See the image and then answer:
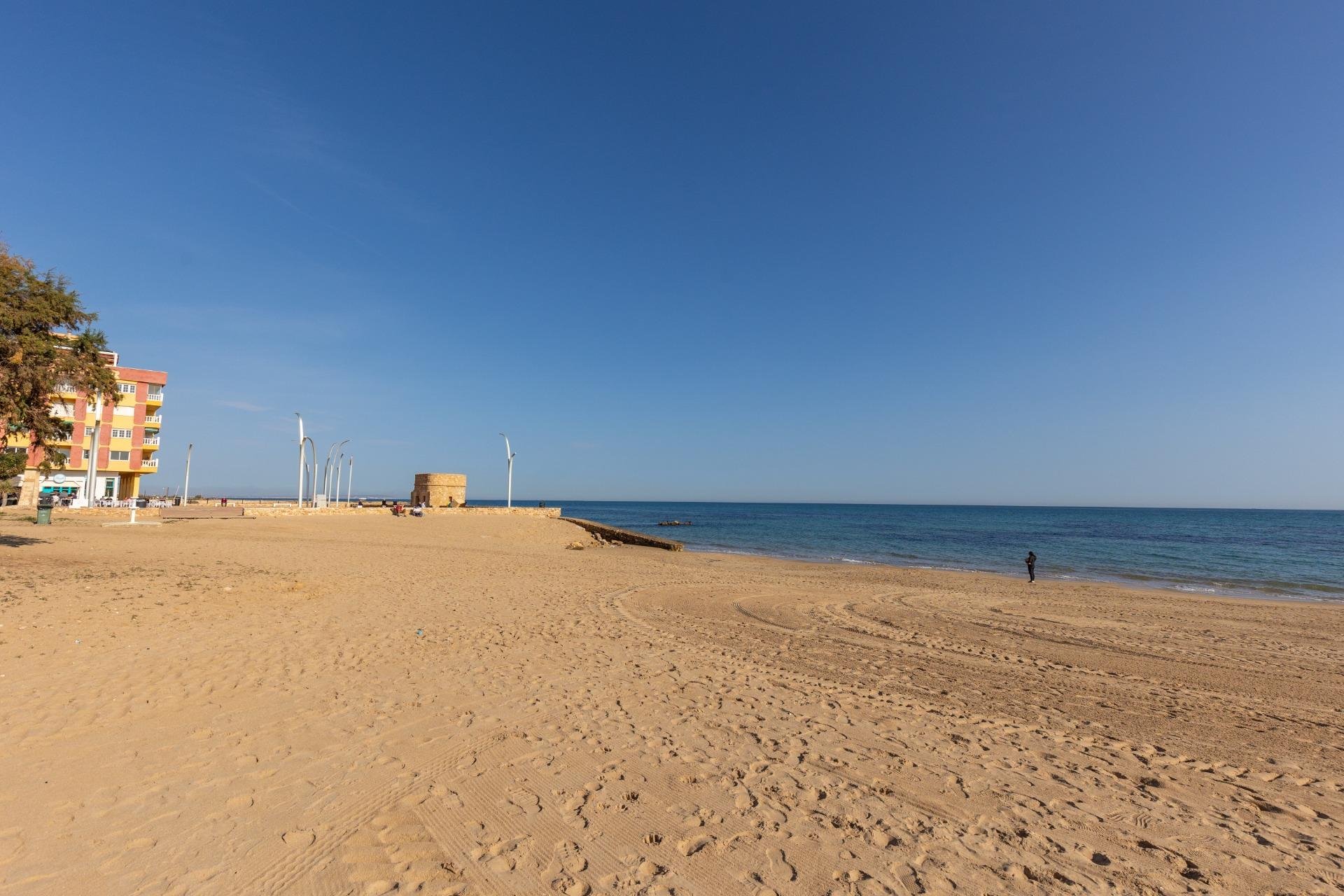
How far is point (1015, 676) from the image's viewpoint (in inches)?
370

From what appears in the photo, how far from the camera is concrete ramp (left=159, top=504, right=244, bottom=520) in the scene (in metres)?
36.2

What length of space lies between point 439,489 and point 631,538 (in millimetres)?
24712

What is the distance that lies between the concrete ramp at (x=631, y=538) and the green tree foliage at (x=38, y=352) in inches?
1106

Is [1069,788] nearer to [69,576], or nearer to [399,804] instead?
[399,804]

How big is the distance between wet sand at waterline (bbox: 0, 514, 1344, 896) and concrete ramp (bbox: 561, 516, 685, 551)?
84.3ft

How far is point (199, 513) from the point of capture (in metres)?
40.5

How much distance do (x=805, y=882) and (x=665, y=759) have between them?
2.01 m

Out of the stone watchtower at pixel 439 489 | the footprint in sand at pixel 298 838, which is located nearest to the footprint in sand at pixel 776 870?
the footprint in sand at pixel 298 838

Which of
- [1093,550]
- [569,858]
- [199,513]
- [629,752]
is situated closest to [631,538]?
[199,513]

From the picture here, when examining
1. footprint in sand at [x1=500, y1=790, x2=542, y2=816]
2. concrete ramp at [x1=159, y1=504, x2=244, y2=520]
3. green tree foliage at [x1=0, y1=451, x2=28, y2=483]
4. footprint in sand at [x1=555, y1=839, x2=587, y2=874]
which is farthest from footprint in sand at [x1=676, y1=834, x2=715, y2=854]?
concrete ramp at [x1=159, y1=504, x2=244, y2=520]

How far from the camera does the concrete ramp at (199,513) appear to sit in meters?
36.2

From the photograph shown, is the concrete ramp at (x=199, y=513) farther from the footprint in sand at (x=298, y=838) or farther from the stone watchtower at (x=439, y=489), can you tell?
the footprint in sand at (x=298, y=838)

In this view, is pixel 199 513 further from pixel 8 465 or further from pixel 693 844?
pixel 693 844

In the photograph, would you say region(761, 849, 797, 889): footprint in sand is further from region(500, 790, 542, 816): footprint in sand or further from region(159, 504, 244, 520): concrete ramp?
region(159, 504, 244, 520): concrete ramp
